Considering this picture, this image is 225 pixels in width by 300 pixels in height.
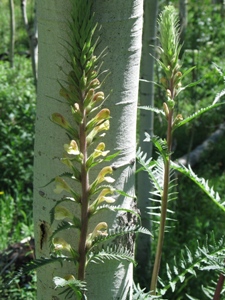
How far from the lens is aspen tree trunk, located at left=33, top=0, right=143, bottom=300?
1.73 m

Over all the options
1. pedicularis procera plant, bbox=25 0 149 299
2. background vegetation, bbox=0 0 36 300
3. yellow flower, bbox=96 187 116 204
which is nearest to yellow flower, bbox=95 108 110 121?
pedicularis procera plant, bbox=25 0 149 299

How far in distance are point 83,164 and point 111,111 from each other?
0.74 feet

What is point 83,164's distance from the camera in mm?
1665

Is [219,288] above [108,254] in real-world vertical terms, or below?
below

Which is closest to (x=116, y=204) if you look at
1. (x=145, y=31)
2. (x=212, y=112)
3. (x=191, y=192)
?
(x=145, y=31)

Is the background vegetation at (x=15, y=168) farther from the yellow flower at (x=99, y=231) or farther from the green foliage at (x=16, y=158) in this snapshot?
the yellow flower at (x=99, y=231)

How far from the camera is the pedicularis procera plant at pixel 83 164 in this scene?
1.58m

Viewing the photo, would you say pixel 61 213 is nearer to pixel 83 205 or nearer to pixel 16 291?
pixel 83 205

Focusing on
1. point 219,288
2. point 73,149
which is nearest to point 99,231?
point 73,149


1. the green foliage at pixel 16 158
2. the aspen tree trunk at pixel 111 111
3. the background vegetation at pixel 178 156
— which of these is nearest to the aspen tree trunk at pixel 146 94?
the background vegetation at pixel 178 156

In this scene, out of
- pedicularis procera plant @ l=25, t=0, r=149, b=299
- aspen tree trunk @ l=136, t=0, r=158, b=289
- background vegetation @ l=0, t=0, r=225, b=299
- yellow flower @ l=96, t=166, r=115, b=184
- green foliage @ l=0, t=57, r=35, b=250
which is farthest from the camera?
green foliage @ l=0, t=57, r=35, b=250

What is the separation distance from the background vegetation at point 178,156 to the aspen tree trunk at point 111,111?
1.62m

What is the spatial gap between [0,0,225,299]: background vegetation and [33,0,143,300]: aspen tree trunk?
5.32ft

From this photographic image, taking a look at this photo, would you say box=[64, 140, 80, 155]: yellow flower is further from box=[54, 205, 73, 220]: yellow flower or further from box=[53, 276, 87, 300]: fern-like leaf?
box=[53, 276, 87, 300]: fern-like leaf
